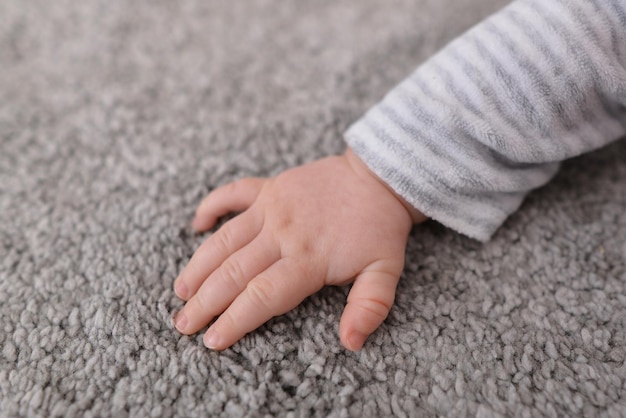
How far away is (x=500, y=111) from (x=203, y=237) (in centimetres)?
34

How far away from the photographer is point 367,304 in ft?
1.60

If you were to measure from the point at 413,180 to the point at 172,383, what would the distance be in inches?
11.7

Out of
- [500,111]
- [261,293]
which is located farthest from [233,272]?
[500,111]

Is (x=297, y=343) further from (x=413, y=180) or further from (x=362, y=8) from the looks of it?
(x=362, y=8)

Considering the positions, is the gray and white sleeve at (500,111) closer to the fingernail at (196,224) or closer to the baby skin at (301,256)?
the baby skin at (301,256)

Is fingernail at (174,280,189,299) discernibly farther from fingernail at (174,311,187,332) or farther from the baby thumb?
the baby thumb

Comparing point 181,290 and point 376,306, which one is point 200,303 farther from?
point 376,306

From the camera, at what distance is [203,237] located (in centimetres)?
58

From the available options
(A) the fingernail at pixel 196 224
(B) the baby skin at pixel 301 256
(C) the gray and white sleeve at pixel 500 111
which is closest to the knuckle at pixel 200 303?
(B) the baby skin at pixel 301 256

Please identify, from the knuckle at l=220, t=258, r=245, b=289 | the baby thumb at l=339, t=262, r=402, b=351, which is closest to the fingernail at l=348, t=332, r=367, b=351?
the baby thumb at l=339, t=262, r=402, b=351

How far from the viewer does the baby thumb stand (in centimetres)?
48

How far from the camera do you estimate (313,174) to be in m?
0.57

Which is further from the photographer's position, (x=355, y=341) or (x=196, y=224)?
(x=196, y=224)

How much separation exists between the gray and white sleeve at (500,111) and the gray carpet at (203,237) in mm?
65
